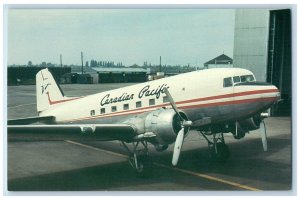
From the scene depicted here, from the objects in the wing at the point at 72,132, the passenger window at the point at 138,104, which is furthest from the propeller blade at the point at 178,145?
the passenger window at the point at 138,104

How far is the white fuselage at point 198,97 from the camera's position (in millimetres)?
16062

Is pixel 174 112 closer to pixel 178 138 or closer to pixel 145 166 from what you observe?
pixel 178 138

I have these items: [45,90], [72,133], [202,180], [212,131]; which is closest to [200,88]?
[212,131]

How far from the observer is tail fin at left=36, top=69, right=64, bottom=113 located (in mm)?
22853

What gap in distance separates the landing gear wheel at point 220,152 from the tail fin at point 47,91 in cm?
928

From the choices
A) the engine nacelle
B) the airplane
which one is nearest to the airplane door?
the airplane

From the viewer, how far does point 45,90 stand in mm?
23203

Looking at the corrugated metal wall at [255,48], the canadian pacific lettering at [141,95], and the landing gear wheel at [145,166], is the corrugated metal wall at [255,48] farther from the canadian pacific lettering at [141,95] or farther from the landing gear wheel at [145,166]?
the landing gear wheel at [145,166]

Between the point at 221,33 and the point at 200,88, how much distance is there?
9.08 feet

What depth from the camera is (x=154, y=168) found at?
1780 cm

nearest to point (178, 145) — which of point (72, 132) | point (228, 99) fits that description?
point (228, 99)

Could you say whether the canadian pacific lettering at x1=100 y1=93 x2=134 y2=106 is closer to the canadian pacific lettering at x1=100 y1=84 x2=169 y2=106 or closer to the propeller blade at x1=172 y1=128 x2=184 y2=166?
the canadian pacific lettering at x1=100 y1=84 x2=169 y2=106

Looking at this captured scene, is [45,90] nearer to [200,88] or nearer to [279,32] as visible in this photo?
[200,88]

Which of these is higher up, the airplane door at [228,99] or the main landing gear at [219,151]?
the airplane door at [228,99]
